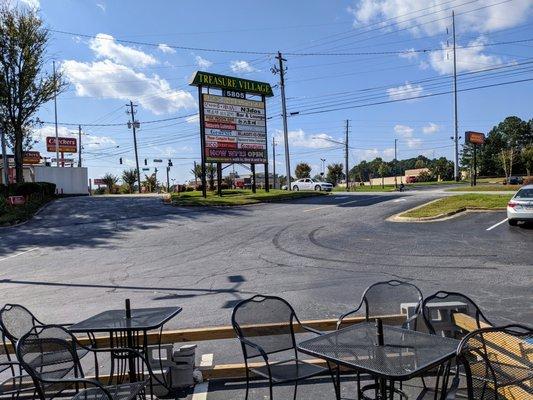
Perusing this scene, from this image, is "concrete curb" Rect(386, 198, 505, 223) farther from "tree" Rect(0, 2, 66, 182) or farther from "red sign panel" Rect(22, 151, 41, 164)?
"red sign panel" Rect(22, 151, 41, 164)

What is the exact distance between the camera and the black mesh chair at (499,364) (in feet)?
11.3

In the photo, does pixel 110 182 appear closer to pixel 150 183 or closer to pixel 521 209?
pixel 150 183

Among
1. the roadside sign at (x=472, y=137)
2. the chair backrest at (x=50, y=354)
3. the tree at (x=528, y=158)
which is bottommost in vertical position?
the chair backrest at (x=50, y=354)

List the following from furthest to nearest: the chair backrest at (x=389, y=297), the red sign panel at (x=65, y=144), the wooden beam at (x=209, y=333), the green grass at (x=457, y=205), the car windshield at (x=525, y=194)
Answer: the red sign panel at (x=65, y=144) → the green grass at (x=457, y=205) → the car windshield at (x=525, y=194) → the chair backrest at (x=389, y=297) → the wooden beam at (x=209, y=333)

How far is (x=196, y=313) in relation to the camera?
823cm

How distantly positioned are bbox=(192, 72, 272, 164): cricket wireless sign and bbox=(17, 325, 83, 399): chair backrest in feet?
92.7

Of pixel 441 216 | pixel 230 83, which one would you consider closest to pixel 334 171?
pixel 230 83

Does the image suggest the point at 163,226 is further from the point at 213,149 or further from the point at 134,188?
the point at 134,188

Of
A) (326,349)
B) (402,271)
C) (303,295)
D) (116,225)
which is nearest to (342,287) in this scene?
(303,295)

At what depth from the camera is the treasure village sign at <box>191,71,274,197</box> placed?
33.0 meters

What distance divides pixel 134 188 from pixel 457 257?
69491 mm

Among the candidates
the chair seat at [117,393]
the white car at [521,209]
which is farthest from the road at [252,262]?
the chair seat at [117,393]

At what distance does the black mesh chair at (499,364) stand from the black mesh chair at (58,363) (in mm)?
2468

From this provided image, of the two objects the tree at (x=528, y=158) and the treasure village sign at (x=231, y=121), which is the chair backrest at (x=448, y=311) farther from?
the tree at (x=528, y=158)
